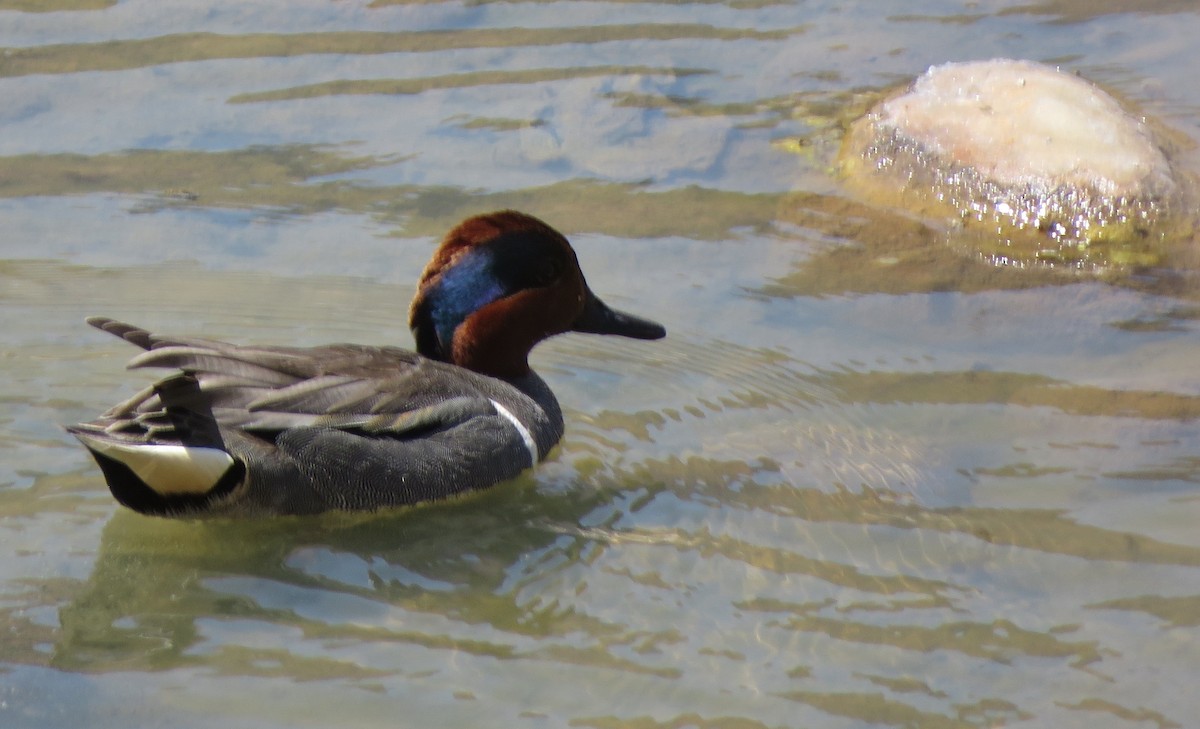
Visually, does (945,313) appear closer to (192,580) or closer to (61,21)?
(192,580)

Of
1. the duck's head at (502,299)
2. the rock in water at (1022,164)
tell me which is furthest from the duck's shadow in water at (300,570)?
the rock in water at (1022,164)

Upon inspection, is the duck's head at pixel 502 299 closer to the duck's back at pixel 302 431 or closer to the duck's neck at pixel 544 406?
the duck's neck at pixel 544 406

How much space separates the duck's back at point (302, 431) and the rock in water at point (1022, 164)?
2.78 metres

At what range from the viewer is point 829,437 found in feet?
18.9

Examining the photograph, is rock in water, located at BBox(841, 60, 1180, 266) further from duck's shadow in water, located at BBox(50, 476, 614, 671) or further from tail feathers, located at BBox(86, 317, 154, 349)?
tail feathers, located at BBox(86, 317, 154, 349)

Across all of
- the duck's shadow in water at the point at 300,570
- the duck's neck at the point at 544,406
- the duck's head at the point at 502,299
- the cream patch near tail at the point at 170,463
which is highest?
the duck's head at the point at 502,299

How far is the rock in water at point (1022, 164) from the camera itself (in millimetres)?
7148

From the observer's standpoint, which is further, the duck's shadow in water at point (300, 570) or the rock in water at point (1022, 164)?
the rock in water at point (1022, 164)

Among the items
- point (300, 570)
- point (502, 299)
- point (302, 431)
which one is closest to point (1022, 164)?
point (502, 299)

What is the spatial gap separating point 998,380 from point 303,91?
4.24 m

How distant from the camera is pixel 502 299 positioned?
19.1 feet

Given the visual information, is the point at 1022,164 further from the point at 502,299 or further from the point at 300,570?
the point at 300,570

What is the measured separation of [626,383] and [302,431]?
5.30ft

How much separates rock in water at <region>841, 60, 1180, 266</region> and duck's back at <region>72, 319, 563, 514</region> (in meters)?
2.78
